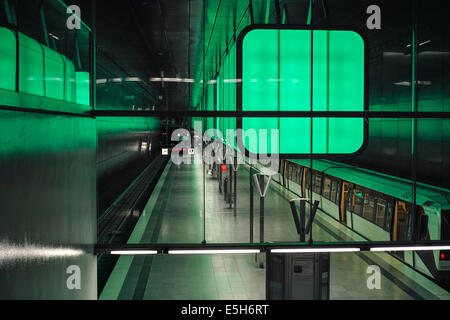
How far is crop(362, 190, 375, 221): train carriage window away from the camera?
40.1ft

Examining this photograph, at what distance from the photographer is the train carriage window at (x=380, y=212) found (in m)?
11.5

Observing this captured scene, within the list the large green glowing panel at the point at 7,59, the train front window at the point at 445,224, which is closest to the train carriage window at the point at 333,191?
the train front window at the point at 445,224

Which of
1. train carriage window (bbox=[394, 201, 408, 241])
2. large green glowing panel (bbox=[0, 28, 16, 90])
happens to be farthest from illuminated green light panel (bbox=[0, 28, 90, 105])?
train carriage window (bbox=[394, 201, 408, 241])

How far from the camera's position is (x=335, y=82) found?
7.55 m

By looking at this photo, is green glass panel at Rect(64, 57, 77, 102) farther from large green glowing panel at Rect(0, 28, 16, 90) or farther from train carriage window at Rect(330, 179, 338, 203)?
train carriage window at Rect(330, 179, 338, 203)

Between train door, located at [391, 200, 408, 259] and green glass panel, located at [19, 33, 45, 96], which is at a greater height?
green glass panel, located at [19, 33, 45, 96]

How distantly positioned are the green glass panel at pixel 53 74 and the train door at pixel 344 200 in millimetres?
9687

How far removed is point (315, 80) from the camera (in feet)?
24.9

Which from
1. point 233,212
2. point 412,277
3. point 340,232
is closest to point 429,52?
point 340,232

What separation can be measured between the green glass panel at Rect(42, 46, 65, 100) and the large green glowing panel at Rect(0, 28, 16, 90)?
123 cm

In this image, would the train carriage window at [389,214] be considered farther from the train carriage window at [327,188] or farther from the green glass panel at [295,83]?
the green glass panel at [295,83]

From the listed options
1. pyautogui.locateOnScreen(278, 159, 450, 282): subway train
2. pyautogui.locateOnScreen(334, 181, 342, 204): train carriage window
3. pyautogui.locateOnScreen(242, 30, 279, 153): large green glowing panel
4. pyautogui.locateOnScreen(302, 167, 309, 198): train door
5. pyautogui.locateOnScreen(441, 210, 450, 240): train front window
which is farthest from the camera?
pyautogui.locateOnScreen(302, 167, 309, 198): train door

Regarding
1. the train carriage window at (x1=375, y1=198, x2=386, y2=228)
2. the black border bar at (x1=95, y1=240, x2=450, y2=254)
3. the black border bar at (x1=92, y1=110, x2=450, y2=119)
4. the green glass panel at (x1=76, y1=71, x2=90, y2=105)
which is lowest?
the train carriage window at (x1=375, y1=198, x2=386, y2=228)

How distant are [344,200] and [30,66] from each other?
11.3 m
